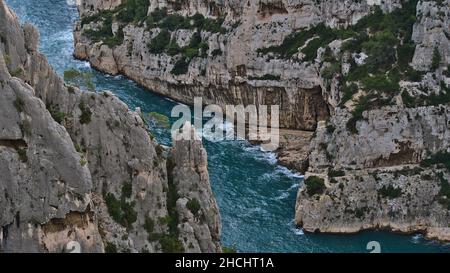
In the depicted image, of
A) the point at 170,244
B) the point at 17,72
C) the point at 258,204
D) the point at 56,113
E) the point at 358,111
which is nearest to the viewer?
the point at 17,72

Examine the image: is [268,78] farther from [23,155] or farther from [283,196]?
[23,155]

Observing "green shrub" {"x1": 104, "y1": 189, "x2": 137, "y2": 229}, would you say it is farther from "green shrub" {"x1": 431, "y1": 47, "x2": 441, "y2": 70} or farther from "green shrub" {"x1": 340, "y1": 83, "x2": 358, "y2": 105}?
"green shrub" {"x1": 431, "y1": 47, "x2": 441, "y2": 70}

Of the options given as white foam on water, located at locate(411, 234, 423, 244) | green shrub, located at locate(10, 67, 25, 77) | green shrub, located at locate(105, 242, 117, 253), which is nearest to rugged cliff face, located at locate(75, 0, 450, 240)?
white foam on water, located at locate(411, 234, 423, 244)

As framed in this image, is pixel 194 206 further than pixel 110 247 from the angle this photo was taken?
Yes

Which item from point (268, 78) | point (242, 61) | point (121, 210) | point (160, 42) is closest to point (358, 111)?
point (268, 78)

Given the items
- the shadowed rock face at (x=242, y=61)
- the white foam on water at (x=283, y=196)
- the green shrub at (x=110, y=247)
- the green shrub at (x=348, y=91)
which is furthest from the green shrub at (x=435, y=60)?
the green shrub at (x=110, y=247)

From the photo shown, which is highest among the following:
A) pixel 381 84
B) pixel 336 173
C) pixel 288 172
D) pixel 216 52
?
pixel 216 52

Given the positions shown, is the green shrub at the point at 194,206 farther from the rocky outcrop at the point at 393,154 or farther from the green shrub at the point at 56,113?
the rocky outcrop at the point at 393,154
